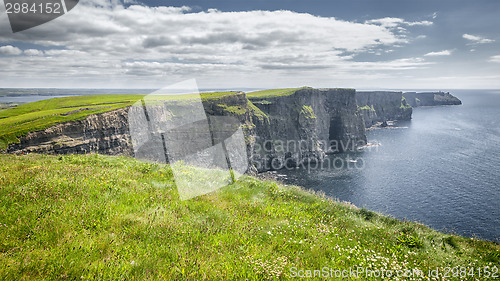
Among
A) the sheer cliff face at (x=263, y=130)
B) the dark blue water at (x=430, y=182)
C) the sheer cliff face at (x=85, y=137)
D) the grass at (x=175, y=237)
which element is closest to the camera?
the grass at (x=175, y=237)

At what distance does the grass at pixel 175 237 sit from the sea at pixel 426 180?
99.4 ft

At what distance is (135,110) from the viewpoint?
82.4 metres

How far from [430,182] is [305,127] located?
72.0 m

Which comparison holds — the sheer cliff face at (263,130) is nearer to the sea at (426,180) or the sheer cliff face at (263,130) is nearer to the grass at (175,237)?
the sea at (426,180)

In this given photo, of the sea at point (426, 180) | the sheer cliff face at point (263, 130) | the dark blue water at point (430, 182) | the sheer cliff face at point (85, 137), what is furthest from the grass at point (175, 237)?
the sheer cliff face at point (263, 130)

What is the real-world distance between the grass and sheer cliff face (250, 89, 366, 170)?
110m

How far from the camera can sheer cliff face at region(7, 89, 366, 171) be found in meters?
57.4

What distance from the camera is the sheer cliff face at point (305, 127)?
130 metres

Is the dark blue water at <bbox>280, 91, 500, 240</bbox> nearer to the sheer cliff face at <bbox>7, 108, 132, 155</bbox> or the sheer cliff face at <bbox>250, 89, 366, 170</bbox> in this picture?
the sheer cliff face at <bbox>250, 89, 366, 170</bbox>

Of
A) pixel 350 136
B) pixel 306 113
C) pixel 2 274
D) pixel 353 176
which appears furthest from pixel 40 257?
pixel 350 136

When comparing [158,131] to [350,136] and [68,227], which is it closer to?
[68,227]

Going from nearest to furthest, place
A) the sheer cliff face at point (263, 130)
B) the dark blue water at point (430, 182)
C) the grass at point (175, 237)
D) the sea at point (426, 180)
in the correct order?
the grass at point (175, 237) → the sheer cliff face at point (263, 130) → the dark blue water at point (430, 182) → the sea at point (426, 180)

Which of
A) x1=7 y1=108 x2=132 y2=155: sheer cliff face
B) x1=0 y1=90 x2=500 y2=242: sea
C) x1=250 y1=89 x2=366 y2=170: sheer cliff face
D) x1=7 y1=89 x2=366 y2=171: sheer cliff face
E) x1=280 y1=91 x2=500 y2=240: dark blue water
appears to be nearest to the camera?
x1=7 y1=108 x2=132 y2=155: sheer cliff face

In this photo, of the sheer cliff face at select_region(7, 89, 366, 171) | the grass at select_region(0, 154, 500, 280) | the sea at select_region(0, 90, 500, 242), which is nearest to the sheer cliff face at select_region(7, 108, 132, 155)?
the sheer cliff face at select_region(7, 89, 366, 171)
